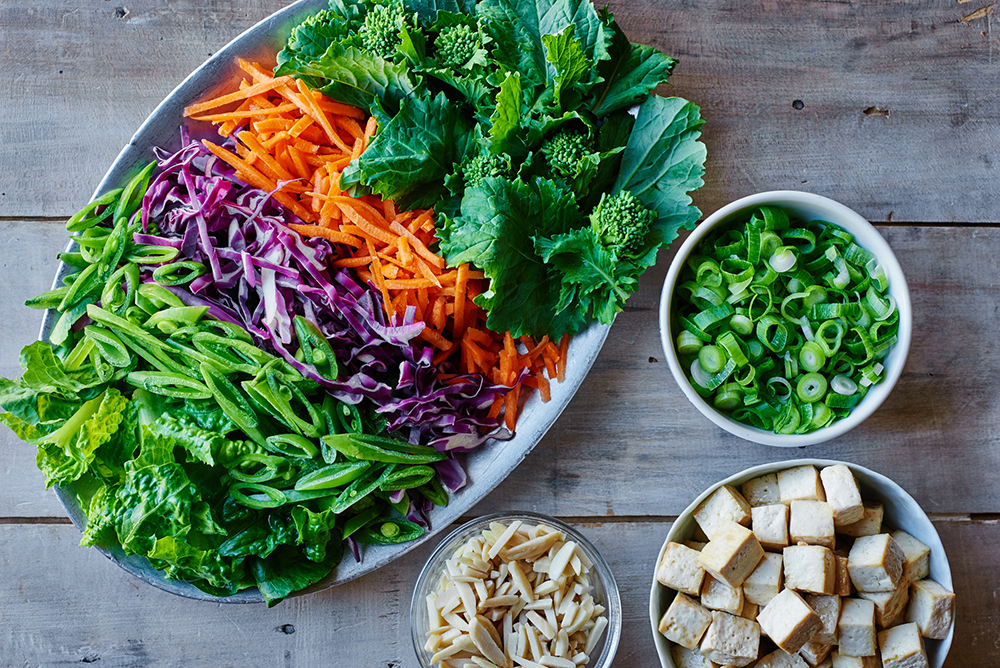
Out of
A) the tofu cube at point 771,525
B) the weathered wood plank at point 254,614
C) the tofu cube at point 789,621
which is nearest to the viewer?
the tofu cube at point 789,621

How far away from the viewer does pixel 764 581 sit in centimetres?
150

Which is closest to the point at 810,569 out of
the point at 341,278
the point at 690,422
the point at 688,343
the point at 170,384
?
the point at 690,422

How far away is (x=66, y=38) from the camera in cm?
177

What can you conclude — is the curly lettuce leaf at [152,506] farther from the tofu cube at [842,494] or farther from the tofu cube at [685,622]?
the tofu cube at [842,494]

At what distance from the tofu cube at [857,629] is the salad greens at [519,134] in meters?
0.81

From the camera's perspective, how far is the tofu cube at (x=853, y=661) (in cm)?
148

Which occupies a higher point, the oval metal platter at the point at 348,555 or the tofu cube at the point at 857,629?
the oval metal platter at the point at 348,555

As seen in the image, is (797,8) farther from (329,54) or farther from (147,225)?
(147,225)

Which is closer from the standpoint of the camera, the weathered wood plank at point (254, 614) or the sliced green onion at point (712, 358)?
the sliced green onion at point (712, 358)

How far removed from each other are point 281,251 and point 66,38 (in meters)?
0.89

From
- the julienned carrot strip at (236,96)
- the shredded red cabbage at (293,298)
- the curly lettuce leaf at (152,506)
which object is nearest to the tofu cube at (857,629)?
the shredded red cabbage at (293,298)

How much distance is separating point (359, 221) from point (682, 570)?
1.03 m

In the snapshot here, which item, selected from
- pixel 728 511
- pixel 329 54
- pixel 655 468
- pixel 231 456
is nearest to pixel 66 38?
pixel 329 54

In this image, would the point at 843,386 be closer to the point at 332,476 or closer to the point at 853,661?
the point at 853,661
